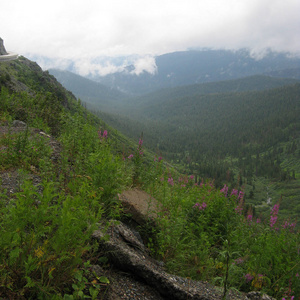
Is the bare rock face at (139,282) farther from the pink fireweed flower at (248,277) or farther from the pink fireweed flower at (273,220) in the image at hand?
the pink fireweed flower at (273,220)

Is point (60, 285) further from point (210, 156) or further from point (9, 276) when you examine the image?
point (210, 156)

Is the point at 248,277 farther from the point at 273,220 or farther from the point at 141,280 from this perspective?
the point at 273,220

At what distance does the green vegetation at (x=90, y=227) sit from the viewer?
8.52 ft

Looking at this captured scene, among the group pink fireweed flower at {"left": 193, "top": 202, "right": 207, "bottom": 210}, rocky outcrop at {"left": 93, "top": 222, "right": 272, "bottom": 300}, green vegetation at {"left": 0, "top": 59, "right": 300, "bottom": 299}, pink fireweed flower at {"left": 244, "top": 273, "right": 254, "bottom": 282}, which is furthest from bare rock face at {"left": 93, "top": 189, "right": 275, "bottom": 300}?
pink fireweed flower at {"left": 193, "top": 202, "right": 207, "bottom": 210}

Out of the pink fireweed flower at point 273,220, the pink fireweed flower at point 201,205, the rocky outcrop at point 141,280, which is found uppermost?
the rocky outcrop at point 141,280

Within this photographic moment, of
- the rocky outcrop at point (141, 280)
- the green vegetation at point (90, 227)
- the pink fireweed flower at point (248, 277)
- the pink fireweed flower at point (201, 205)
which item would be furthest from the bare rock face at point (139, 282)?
the pink fireweed flower at point (201, 205)

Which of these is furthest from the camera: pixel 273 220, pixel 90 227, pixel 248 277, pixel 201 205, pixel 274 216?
pixel 274 216

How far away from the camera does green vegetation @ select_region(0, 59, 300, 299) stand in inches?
102

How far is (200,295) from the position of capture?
337 centimetres

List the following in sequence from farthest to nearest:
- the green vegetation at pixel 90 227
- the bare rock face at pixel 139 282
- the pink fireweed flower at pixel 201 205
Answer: the pink fireweed flower at pixel 201 205, the bare rock face at pixel 139 282, the green vegetation at pixel 90 227

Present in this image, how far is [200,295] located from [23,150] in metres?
5.54

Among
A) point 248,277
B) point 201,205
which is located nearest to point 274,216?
point 201,205

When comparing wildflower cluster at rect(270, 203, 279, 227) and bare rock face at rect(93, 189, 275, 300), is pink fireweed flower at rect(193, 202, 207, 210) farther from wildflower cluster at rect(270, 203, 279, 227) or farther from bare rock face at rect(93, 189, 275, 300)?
bare rock face at rect(93, 189, 275, 300)

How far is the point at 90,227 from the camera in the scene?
3.05 meters
